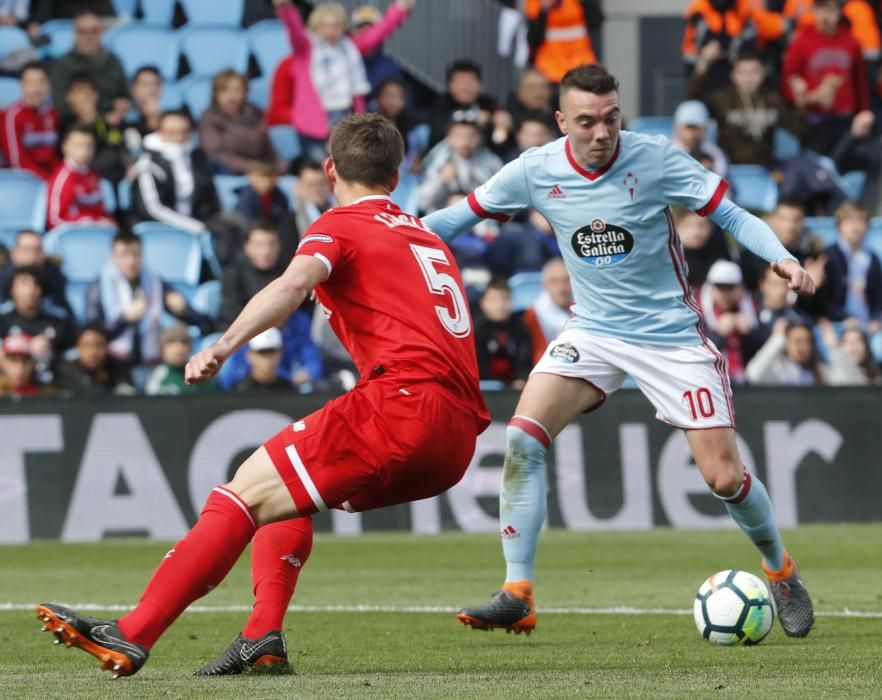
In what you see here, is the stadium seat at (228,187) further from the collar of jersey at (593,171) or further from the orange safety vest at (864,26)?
the collar of jersey at (593,171)

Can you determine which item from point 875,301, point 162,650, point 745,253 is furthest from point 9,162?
point 162,650

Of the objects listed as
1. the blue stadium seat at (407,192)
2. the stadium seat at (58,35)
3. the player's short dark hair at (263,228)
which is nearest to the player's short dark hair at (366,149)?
the player's short dark hair at (263,228)

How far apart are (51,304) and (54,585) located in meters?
4.74

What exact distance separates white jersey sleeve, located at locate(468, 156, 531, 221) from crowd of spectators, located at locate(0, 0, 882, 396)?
609 centimetres

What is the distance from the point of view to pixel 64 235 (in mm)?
15391

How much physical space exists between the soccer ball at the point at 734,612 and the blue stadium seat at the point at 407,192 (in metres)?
9.87

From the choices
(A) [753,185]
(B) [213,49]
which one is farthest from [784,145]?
(B) [213,49]

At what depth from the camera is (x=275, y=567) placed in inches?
235

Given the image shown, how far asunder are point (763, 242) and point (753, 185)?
414 inches

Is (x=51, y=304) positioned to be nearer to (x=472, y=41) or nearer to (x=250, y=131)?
(x=250, y=131)

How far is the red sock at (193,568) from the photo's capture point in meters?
5.29

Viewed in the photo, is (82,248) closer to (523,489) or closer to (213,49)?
(213,49)

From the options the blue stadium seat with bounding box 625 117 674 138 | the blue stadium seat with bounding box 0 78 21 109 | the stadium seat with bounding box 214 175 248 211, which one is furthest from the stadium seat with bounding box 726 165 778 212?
the blue stadium seat with bounding box 0 78 21 109

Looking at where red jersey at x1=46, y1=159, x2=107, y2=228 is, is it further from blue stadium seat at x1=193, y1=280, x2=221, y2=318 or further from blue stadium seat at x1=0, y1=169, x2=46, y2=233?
blue stadium seat at x1=193, y1=280, x2=221, y2=318
